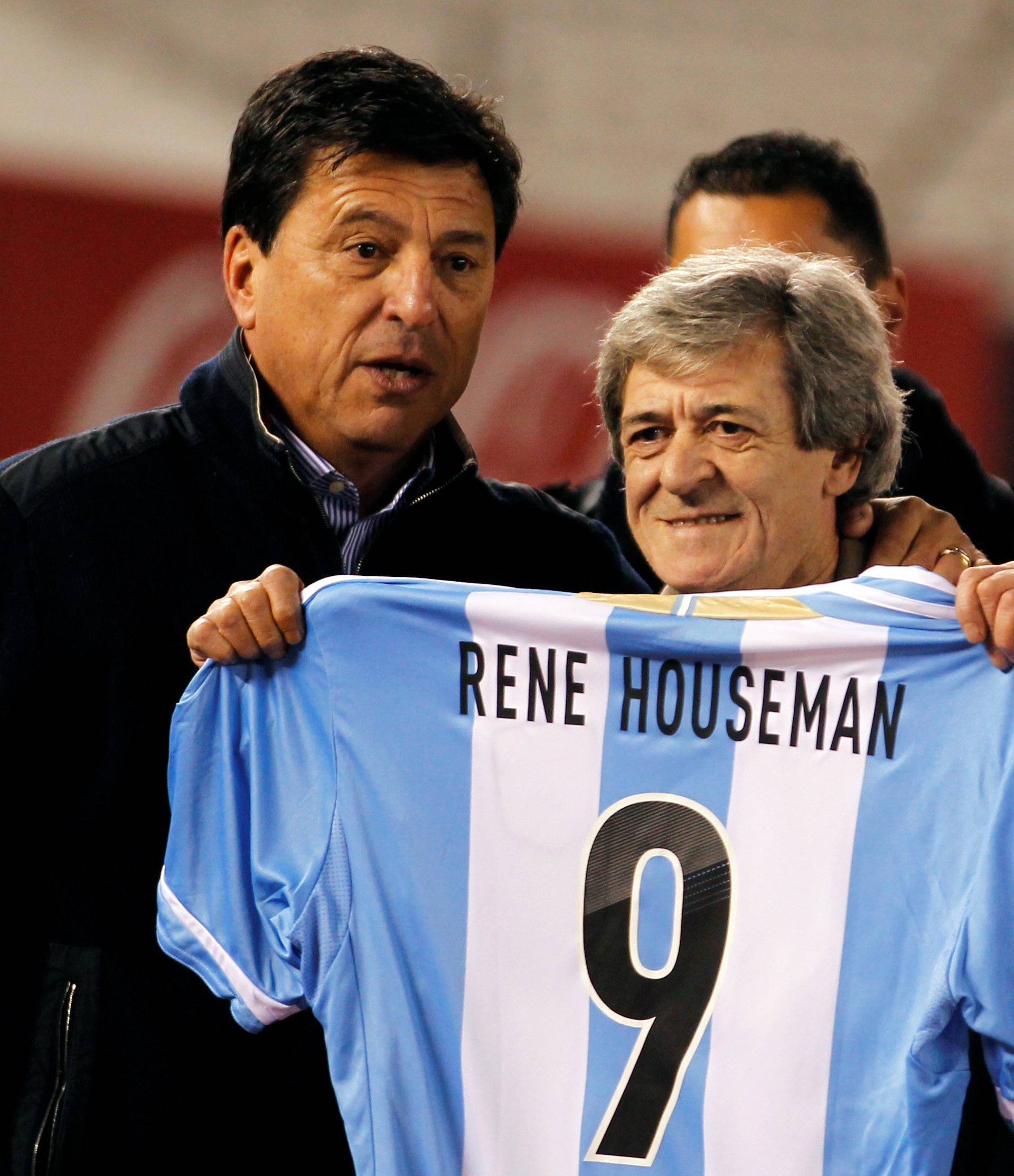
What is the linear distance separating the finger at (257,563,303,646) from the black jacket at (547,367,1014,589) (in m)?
0.74

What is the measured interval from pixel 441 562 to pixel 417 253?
0.33m

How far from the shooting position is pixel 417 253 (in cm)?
146

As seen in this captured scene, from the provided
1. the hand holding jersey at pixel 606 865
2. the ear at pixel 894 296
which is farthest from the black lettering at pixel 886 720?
the ear at pixel 894 296

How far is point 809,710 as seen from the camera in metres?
1.25

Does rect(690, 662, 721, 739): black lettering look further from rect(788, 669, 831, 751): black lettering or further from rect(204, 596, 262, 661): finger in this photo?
rect(204, 596, 262, 661): finger

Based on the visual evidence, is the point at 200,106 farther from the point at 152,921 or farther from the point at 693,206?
the point at 152,921

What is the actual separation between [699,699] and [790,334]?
366mm

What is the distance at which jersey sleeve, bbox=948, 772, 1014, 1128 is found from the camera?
113 cm

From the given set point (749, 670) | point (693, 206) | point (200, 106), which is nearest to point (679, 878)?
point (749, 670)

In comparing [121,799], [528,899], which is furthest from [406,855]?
[121,799]

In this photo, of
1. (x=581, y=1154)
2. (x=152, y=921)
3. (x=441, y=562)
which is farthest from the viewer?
(x=441, y=562)

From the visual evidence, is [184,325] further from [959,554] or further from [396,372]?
[959,554]

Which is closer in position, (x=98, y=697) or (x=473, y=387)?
(x=98, y=697)

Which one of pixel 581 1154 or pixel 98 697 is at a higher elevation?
pixel 98 697
